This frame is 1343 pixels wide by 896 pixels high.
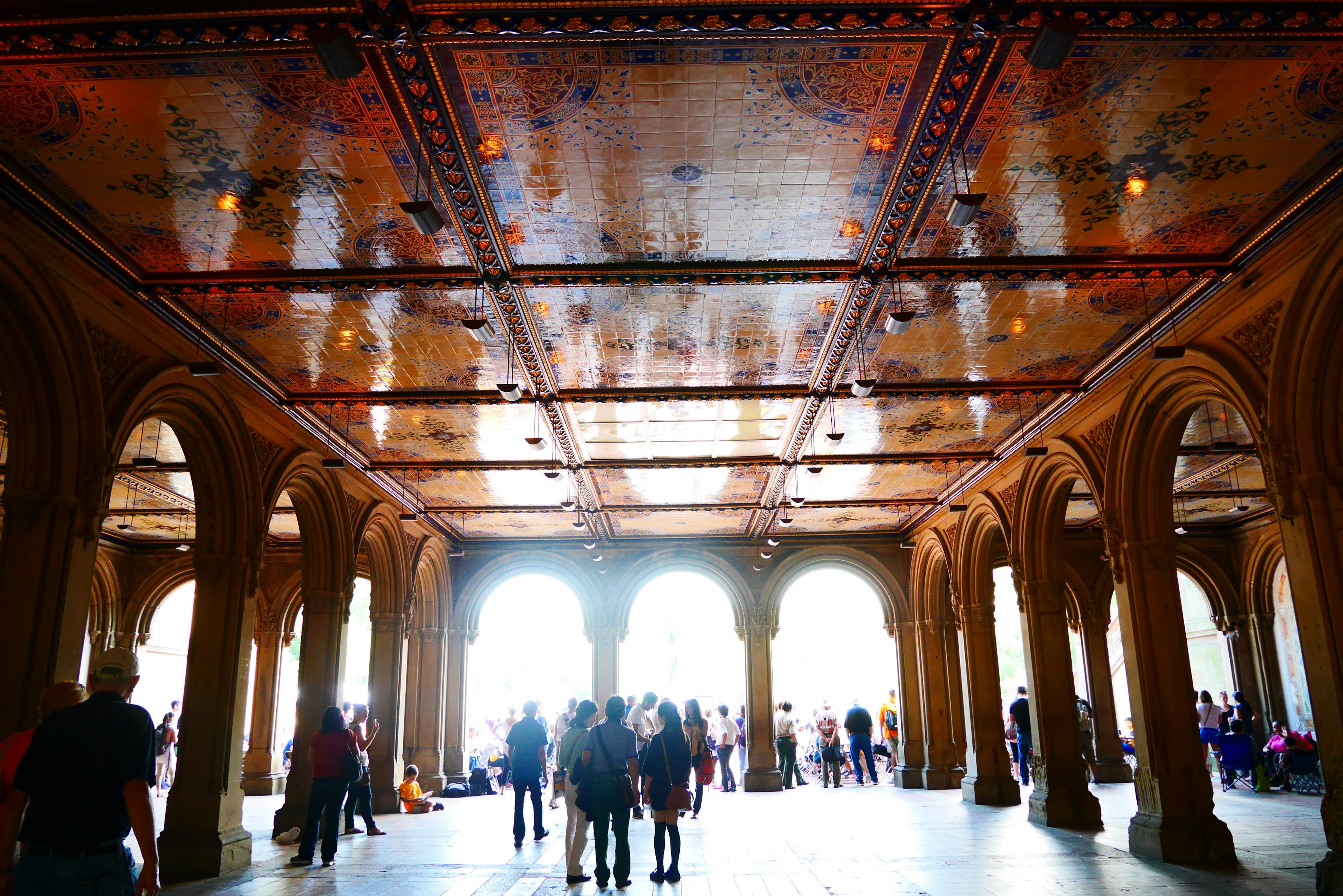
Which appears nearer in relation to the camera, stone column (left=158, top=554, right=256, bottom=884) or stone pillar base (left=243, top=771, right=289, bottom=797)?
stone column (left=158, top=554, right=256, bottom=884)

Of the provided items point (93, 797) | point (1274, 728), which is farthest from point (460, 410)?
point (1274, 728)

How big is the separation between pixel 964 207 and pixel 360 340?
5370 mm

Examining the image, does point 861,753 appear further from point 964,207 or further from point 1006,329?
point 964,207

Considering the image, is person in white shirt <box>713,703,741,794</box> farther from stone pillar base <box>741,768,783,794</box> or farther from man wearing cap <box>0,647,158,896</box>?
man wearing cap <box>0,647,158,896</box>

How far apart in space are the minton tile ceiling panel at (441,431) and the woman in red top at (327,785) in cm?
330

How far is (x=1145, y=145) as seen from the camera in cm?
545

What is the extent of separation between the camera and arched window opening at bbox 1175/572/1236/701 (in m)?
17.9

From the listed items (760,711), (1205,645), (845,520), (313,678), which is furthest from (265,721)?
(1205,645)

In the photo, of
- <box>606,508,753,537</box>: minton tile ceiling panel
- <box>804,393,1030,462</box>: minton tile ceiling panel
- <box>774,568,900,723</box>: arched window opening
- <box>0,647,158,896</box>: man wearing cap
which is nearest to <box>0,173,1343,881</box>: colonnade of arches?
<box>804,393,1030,462</box>: minton tile ceiling panel

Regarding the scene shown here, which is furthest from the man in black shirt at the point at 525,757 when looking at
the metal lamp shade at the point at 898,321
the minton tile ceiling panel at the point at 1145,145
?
the minton tile ceiling panel at the point at 1145,145

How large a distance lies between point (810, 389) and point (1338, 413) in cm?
449

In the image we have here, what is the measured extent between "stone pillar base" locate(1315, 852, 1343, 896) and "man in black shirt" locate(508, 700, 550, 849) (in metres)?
6.58

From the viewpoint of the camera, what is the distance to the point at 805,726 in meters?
22.4

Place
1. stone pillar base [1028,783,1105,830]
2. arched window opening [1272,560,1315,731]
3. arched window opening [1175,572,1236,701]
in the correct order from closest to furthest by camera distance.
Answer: stone pillar base [1028,783,1105,830], arched window opening [1272,560,1315,731], arched window opening [1175,572,1236,701]
